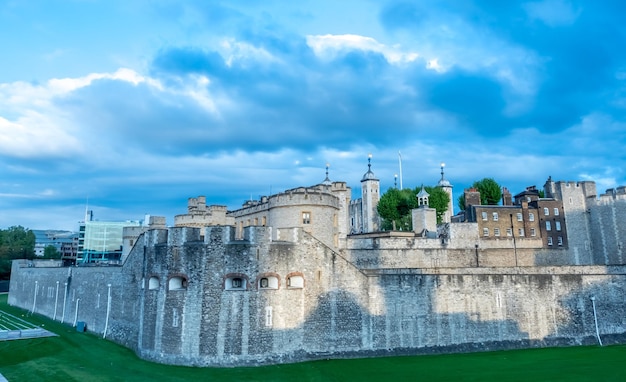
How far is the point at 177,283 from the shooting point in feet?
82.3

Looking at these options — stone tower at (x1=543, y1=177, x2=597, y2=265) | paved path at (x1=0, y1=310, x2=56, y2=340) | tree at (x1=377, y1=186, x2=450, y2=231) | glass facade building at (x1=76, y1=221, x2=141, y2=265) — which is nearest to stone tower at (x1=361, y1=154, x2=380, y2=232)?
tree at (x1=377, y1=186, x2=450, y2=231)

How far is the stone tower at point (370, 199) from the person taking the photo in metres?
76.2

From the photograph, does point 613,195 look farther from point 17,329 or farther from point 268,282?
point 17,329

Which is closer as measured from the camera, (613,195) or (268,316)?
(268,316)

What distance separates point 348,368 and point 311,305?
12.4 feet

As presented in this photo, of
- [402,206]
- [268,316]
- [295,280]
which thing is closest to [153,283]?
[268,316]

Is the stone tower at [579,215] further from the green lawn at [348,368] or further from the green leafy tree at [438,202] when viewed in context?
the green lawn at [348,368]

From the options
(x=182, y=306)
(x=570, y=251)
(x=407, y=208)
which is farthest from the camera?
(x=407, y=208)

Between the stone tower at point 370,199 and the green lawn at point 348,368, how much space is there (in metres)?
48.1

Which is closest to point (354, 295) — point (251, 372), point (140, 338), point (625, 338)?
point (251, 372)

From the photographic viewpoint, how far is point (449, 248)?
44531 millimetres

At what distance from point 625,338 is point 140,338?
101 feet

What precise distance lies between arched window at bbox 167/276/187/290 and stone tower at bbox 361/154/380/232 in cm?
5351

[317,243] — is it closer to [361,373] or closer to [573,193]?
[361,373]
